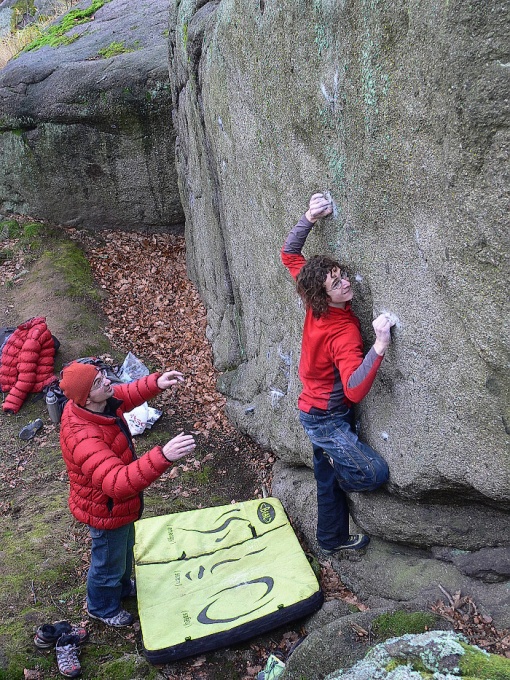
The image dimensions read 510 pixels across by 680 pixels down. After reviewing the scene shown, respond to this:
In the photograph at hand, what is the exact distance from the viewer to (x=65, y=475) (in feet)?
25.4

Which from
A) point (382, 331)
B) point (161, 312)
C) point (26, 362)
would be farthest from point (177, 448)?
point (161, 312)

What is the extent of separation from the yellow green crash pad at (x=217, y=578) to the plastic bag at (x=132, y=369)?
3252 mm

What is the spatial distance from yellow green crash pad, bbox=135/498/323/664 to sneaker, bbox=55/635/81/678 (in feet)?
1.78

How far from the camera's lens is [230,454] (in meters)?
7.81

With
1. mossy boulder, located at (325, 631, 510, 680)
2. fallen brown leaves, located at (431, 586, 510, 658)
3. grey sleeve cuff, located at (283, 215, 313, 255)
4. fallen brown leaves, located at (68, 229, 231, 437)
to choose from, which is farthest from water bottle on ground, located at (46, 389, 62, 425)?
mossy boulder, located at (325, 631, 510, 680)

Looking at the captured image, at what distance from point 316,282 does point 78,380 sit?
1901 millimetres

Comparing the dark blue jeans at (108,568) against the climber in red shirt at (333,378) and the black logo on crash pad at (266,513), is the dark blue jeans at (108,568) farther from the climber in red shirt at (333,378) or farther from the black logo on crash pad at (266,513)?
the climber in red shirt at (333,378)

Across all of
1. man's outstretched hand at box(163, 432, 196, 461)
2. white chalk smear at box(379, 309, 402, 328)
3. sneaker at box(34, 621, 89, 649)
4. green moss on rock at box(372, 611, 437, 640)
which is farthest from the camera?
sneaker at box(34, 621, 89, 649)

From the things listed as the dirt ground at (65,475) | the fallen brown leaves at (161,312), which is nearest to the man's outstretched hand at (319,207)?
the dirt ground at (65,475)

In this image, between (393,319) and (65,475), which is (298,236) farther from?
(65,475)

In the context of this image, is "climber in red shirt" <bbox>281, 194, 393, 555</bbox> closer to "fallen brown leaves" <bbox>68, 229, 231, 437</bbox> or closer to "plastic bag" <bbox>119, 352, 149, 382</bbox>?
"fallen brown leaves" <bbox>68, 229, 231, 437</bbox>

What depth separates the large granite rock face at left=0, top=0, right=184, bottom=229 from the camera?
11625mm

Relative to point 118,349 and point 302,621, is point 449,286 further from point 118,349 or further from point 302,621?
point 118,349

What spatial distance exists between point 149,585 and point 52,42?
12.6 meters
